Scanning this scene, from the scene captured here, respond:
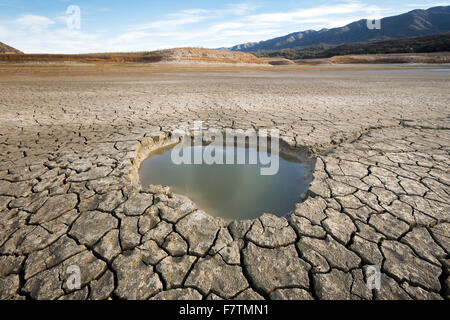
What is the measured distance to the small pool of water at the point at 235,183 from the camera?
219 cm

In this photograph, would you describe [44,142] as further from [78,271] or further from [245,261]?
[245,261]

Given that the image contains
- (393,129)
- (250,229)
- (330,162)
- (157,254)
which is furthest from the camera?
(393,129)

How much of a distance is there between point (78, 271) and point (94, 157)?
1.78m

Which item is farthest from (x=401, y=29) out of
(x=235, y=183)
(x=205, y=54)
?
(x=235, y=183)

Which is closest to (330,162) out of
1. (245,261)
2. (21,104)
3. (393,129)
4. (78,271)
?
(245,261)

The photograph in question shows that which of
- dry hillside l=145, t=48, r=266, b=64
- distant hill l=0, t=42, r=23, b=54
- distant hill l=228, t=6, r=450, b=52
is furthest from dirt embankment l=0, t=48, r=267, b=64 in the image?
distant hill l=228, t=6, r=450, b=52

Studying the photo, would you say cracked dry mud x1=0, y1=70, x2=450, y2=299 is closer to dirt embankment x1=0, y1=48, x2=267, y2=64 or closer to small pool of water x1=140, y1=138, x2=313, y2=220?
small pool of water x1=140, y1=138, x2=313, y2=220

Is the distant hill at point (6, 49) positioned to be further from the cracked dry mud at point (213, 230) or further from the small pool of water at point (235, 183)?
the small pool of water at point (235, 183)

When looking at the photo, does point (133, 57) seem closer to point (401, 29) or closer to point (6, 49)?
point (6, 49)

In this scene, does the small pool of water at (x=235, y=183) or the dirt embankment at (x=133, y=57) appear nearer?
the small pool of water at (x=235, y=183)

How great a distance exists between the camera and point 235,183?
8.60 ft

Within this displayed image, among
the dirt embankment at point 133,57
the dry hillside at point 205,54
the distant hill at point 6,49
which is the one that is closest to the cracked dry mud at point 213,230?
the dirt embankment at point 133,57
